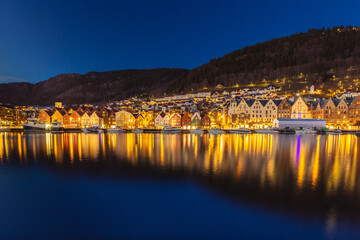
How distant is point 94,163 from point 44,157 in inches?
225

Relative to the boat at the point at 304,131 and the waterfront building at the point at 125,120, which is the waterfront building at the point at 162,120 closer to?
the waterfront building at the point at 125,120

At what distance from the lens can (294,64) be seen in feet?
403

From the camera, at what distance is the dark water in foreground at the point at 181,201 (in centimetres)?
672

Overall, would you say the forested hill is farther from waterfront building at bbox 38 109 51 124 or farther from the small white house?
waterfront building at bbox 38 109 51 124

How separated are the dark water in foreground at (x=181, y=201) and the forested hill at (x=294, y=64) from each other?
282 ft

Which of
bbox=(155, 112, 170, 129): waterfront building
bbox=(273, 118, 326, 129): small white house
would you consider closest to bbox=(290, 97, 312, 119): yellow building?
bbox=(273, 118, 326, 129): small white house

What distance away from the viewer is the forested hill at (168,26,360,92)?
3723 inches

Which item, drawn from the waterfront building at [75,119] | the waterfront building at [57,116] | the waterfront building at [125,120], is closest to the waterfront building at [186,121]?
the waterfront building at [125,120]

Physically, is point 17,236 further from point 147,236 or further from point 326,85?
point 326,85

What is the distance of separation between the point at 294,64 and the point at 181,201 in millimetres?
133546

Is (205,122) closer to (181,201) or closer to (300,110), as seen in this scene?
(300,110)

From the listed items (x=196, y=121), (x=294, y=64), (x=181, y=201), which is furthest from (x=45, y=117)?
(x=294, y=64)

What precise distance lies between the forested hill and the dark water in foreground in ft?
282

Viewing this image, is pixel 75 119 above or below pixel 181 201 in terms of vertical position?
above
